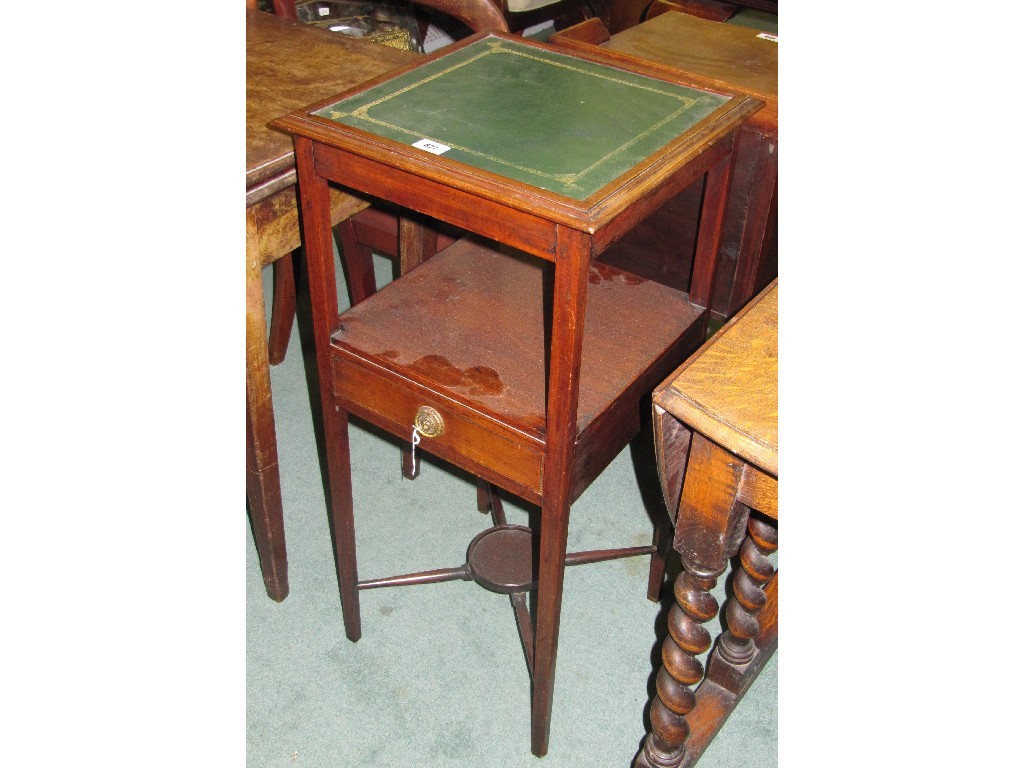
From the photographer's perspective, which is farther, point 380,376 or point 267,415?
point 267,415

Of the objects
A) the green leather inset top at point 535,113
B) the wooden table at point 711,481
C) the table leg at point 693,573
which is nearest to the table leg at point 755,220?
the green leather inset top at point 535,113

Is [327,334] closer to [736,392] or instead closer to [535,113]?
[535,113]

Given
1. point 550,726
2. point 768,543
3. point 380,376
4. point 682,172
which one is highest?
point 682,172

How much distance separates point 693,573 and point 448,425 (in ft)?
1.31

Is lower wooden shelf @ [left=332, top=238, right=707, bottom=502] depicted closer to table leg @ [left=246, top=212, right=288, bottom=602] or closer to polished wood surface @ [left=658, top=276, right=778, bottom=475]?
table leg @ [left=246, top=212, right=288, bottom=602]

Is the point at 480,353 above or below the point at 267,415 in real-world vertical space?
above

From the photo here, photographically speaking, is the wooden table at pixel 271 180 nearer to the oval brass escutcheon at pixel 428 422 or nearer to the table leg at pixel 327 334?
the table leg at pixel 327 334

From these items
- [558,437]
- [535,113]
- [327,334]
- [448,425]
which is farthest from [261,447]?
[535,113]

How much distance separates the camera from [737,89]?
162cm

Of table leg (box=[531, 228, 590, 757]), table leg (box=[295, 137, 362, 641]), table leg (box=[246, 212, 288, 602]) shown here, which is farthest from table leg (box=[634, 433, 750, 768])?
table leg (box=[246, 212, 288, 602])
